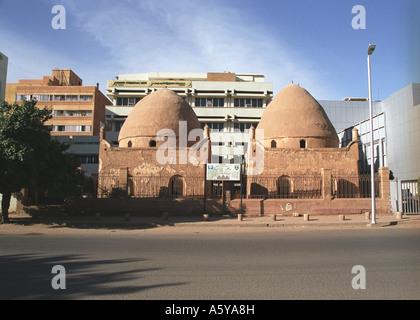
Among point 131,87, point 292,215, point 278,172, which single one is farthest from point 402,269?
point 131,87

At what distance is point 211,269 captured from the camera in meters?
5.80

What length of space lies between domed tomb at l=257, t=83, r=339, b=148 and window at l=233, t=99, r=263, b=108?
931 inches

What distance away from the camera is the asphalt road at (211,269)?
14.9 feet

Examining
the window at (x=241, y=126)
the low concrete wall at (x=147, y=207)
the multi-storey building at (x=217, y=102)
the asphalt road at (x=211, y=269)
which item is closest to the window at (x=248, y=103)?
the multi-storey building at (x=217, y=102)

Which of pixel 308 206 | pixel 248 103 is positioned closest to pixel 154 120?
pixel 308 206

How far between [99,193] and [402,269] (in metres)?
15.1

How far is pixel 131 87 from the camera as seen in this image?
47500 mm

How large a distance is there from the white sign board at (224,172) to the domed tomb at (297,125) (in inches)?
235

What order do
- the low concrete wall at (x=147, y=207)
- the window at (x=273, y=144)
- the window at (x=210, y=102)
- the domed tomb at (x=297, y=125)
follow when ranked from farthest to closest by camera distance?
the window at (x=210, y=102) < the window at (x=273, y=144) < the domed tomb at (x=297, y=125) < the low concrete wall at (x=147, y=207)

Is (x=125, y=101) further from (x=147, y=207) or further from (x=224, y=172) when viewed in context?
(x=224, y=172)

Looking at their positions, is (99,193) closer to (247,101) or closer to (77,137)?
(77,137)

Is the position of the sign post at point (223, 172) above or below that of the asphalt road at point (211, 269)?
above

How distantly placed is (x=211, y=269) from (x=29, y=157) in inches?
387

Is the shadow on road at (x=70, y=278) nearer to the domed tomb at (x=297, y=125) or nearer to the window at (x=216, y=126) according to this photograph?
the domed tomb at (x=297, y=125)
